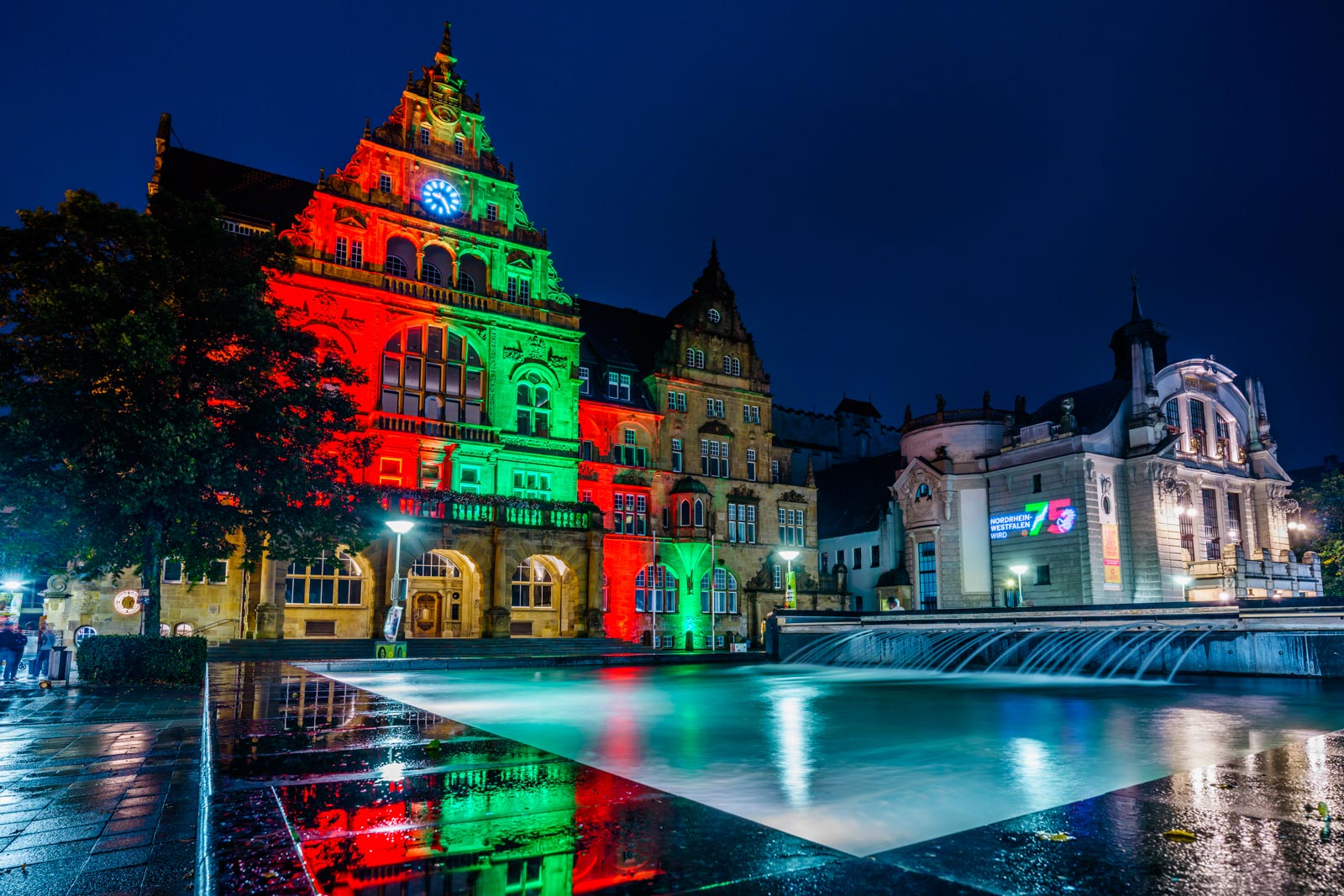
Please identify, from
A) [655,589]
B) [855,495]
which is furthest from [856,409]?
[655,589]

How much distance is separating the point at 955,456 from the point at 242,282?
48927 mm

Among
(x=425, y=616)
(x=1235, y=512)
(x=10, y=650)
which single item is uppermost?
(x=1235, y=512)

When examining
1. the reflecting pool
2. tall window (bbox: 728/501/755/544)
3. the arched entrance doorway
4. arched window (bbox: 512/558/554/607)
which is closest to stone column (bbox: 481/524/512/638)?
the arched entrance doorway

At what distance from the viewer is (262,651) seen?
33906mm

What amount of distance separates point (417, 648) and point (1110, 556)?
41131mm

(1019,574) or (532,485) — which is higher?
(532,485)

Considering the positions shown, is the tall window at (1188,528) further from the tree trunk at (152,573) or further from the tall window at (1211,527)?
the tree trunk at (152,573)

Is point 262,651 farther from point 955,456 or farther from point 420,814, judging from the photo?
point 955,456

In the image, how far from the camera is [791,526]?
61.0 meters

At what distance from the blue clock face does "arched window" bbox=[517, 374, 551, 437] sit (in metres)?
9.96

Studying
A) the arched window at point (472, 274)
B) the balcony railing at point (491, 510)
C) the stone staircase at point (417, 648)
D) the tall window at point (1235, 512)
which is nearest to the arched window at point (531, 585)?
the balcony railing at point (491, 510)

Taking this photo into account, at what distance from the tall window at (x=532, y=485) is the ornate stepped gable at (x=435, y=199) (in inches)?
389

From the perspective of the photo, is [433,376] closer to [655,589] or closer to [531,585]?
[531,585]

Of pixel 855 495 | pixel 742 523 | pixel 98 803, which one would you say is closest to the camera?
pixel 98 803
